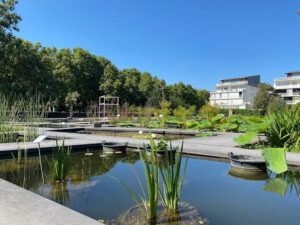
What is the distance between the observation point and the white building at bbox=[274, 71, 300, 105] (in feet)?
170

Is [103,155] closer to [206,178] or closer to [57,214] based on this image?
[206,178]

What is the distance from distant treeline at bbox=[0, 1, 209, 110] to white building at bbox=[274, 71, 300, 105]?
816 inches

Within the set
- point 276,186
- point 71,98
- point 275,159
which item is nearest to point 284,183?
point 276,186

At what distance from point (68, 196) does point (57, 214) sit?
3.53 feet

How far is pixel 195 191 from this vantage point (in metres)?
3.30

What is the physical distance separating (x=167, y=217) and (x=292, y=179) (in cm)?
263

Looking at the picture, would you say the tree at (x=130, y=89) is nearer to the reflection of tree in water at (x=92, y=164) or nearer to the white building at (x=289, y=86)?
the reflection of tree in water at (x=92, y=164)

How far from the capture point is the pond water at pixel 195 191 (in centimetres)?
255

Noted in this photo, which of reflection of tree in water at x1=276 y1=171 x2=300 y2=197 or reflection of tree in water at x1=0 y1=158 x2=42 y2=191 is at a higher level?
reflection of tree in water at x1=0 y1=158 x2=42 y2=191

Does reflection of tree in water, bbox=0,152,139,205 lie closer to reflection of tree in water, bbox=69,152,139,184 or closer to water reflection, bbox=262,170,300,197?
reflection of tree in water, bbox=69,152,139,184

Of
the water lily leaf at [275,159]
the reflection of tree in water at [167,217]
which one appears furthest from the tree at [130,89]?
the reflection of tree in water at [167,217]

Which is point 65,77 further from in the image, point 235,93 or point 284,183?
point 235,93

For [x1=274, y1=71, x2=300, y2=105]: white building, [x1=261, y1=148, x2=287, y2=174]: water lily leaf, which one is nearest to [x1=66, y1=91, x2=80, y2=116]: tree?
[x1=261, y1=148, x2=287, y2=174]: water lily leaf

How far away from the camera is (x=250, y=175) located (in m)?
4.11
